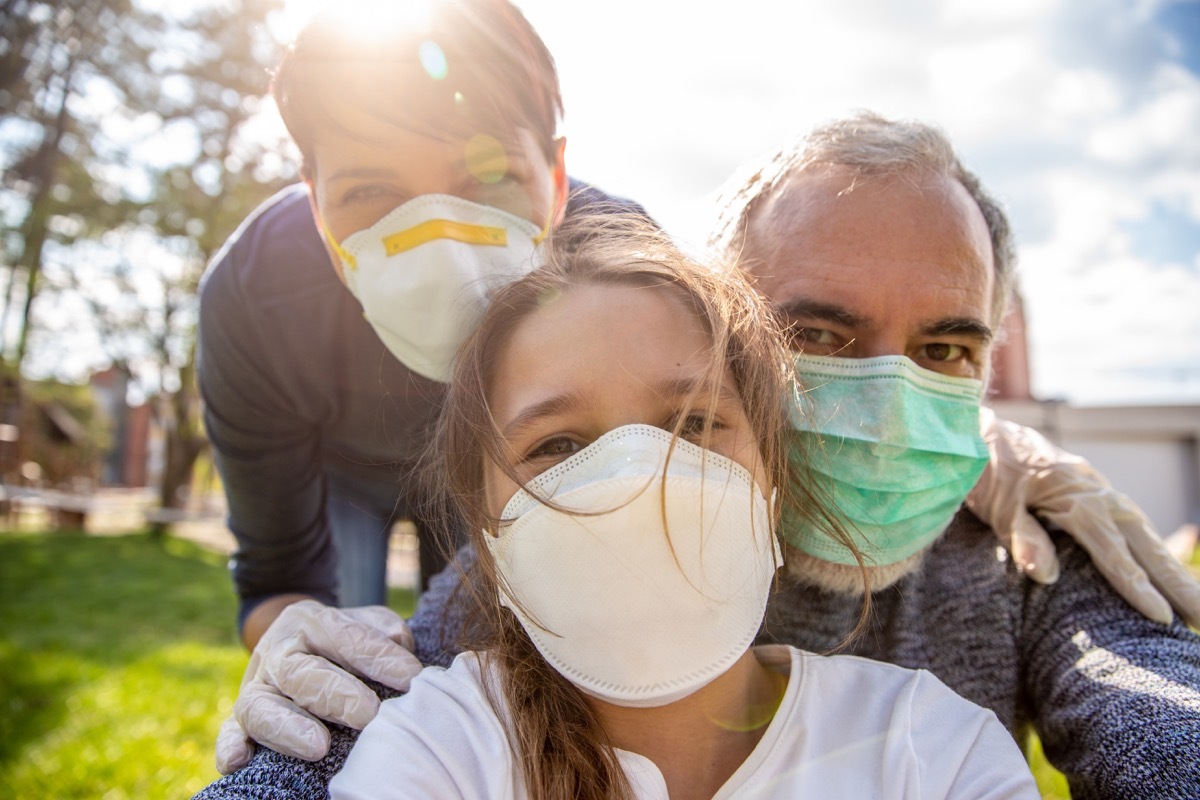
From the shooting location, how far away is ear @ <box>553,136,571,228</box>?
2.03 meters

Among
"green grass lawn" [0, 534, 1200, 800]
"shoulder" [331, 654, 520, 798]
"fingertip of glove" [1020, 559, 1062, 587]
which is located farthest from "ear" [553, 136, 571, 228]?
"green grass lawn" [0, 534, 1200, 800]

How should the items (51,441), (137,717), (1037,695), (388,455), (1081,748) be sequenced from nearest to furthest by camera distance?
1. (1081,748)
2. (1037,695)
3. (388,455)
4. (137,717)
5. (51,441)

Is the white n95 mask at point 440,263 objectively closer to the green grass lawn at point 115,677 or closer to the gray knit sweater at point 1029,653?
the gray knit sweater at point 1029,653

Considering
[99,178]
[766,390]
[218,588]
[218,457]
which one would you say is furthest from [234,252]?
[99,178]

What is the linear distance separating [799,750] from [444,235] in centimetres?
120

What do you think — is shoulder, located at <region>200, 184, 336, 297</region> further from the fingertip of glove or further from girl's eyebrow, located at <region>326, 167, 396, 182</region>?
the fingertip of glove

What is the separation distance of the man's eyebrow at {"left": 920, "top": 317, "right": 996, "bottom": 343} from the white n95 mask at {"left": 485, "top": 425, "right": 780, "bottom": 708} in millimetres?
598

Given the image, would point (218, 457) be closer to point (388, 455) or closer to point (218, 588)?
point (388, 455)

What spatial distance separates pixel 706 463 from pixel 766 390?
0.25 meters

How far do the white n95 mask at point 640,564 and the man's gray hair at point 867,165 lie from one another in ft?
2.38

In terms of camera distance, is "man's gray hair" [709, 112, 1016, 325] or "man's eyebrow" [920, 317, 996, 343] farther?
"man's gray hair" [709, 112, 1016, 325]

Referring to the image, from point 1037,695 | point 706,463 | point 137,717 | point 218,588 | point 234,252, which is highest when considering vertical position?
point 234,252

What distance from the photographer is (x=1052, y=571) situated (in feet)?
5.57

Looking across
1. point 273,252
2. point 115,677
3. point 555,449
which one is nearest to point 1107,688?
point 555,449
